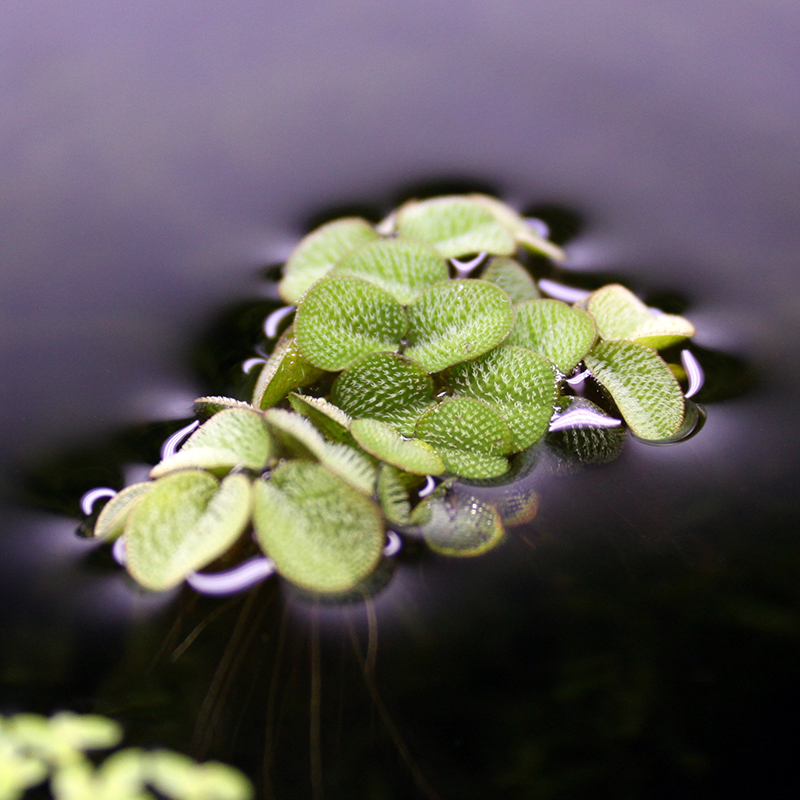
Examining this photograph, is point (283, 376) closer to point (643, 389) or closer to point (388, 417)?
point (388, 417)

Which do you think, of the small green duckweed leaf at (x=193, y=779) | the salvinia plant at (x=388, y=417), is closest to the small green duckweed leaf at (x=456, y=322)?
the salvinia plant at (x=388, y=417)

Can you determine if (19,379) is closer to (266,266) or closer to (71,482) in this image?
(71,482)

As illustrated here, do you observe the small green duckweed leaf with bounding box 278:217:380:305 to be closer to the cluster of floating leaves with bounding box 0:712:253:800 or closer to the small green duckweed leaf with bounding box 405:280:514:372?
the small green duckweed leaf with bounding box 405:280:514:372

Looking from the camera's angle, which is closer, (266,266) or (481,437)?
(481,437)

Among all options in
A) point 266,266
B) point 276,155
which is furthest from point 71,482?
point 276,155

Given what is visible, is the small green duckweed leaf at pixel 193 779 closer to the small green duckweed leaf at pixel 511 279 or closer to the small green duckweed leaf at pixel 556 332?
the small green duckweed leaf at pixel 556 332

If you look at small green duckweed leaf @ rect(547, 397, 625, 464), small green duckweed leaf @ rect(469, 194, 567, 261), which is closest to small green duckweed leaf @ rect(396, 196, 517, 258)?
small green duckweed leaf @ rect(469, 194, 567, 261)
